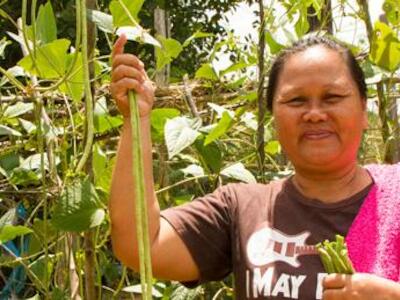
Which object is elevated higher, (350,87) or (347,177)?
(350,87)

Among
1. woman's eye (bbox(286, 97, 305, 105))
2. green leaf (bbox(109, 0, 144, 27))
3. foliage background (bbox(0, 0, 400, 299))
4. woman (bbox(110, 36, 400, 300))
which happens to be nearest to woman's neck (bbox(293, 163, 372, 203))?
woman (bbox(110, 36, 400, 300))

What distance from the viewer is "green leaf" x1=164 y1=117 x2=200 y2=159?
3.91ft

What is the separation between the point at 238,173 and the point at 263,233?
0.93 feet

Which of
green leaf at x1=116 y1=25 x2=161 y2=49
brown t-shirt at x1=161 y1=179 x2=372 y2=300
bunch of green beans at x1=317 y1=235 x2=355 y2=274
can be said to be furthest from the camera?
brown t-shirt at x1=161 y1=179 x2=372 y2=300

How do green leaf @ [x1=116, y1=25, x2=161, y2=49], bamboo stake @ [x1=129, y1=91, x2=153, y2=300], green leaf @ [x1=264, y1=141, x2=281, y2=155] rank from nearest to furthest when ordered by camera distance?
bamboo stake @ [x1=129, y1=91, x2=153, y2=300] → green leaf @ [x1=116, y1=25, x2=161, y2=49] → green leaf @ [x1=264, y1=141, x2=281, y2=155]

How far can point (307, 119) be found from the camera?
102 centimetres

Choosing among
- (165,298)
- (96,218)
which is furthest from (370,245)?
(165,298)

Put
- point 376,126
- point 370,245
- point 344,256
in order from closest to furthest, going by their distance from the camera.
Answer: point 344,256
point 370,245
point 376,126

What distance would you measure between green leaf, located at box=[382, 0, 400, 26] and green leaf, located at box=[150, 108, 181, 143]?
44cm

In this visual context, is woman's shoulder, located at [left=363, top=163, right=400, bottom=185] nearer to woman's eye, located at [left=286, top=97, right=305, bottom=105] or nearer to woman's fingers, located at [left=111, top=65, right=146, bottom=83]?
woman's eye, located at [left=286, top=97, right=305, bottom=105]

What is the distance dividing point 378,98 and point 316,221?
19.2 inches

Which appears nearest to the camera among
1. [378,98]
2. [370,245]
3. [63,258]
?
[370,245]

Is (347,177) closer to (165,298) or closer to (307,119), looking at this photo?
(307,119)

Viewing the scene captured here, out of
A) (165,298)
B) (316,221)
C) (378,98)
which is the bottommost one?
(165,298)
